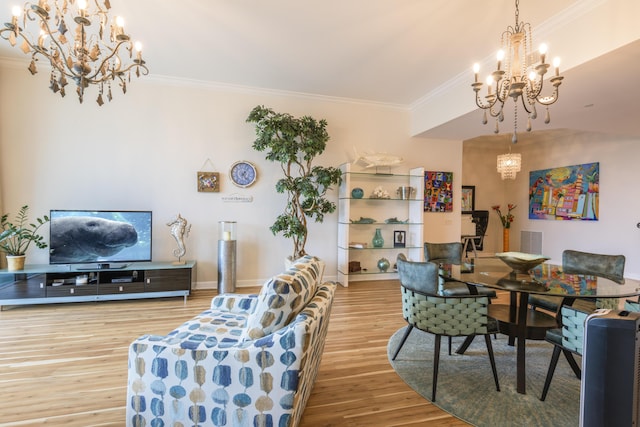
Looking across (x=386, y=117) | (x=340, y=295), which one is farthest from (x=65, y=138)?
(x=386, y=117)

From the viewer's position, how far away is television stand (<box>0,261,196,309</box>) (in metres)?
3.72

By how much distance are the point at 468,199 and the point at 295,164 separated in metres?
5.22

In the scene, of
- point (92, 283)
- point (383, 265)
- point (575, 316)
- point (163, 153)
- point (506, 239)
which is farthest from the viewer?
point (506, 239)

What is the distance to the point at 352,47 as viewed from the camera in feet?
11.8

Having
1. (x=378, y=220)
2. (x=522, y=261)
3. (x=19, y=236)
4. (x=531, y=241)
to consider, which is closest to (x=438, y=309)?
(x=522, y=261)

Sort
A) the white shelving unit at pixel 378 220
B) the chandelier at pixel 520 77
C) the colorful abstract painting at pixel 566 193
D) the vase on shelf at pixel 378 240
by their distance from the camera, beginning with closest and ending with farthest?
1. the chandelier at pixel 520 77
2. the white shelving unit at pixel 378 220
3. the vase on shelf at pixel 378 240
4. the colorful abstract painting at pixel 566 193

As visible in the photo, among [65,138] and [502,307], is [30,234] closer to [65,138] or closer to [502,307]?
[65,138]

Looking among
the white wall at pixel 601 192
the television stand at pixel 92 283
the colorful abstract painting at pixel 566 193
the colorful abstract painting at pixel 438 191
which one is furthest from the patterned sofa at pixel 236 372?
the colorful abstract painting at pixel 566 193

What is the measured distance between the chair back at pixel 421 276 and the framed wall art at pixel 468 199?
6.35 m

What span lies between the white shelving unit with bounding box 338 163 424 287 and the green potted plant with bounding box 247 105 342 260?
23.3 inches

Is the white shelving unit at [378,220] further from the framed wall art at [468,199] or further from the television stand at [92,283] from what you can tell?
the framed wall art at [468,199]

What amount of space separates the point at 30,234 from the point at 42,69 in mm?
2212

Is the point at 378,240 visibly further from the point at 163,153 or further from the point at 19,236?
the point at 19,236

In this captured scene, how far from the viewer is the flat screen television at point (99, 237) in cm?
387
